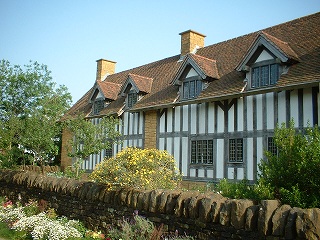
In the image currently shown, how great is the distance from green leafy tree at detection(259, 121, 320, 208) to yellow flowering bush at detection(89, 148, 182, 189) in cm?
295

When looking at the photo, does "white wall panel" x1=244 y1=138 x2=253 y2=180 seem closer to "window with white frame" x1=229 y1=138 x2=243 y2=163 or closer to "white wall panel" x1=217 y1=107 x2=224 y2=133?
"window with white frame" x1=229 y1=138 x2=243 y2=163

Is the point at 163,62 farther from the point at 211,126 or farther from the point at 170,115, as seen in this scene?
the point at 211,126

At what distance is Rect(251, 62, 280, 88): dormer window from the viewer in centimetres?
1387

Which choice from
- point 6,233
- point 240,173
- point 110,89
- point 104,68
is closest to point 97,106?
point 110,89

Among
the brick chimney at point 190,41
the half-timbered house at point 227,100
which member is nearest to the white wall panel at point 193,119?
the half-timbered house at point 227,100

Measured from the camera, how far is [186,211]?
688 centimetres

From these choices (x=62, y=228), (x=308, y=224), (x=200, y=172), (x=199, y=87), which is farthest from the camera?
(x=199, y=87)

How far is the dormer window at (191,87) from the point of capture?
16.7 meters

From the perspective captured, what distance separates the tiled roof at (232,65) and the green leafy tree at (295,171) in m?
5.33

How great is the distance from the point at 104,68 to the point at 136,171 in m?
20.3

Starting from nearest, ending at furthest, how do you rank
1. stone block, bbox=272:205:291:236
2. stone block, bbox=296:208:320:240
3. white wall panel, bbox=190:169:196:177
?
stone block, bbox=296:208:320:240
stone block, bbox=272:205:291:236
white wall panel, bbox=190:169:196:177

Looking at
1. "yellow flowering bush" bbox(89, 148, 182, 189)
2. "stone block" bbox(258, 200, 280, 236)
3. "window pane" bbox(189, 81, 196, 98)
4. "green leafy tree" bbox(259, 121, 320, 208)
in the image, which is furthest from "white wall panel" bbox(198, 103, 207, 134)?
"stone block" bbox(258, 200, 280, 236)

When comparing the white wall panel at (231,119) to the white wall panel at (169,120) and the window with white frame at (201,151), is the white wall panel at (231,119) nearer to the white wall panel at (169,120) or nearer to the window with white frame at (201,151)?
the window with white frame at (201,151)

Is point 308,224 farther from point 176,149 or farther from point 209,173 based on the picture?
point 176,149
